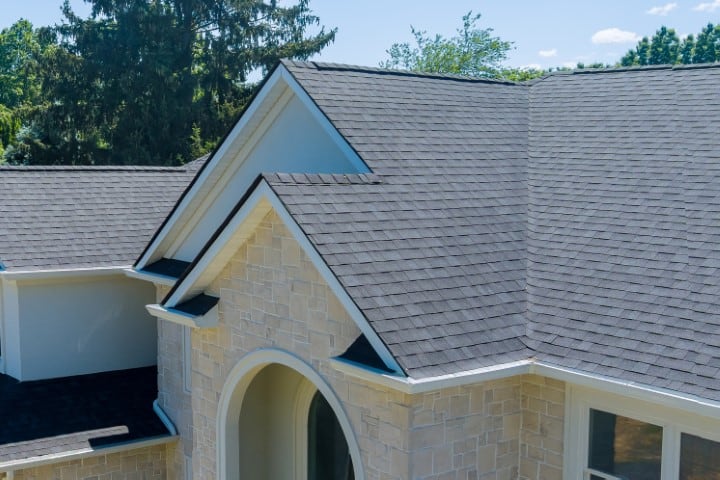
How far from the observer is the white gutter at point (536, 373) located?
21.3 ft

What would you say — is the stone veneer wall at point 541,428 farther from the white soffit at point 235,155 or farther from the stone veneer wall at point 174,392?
the stone veneer wall at point 174,392

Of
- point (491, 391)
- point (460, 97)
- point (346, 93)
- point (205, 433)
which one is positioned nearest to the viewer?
point (491, 391)

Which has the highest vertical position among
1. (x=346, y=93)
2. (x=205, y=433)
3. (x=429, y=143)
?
(x=346, y=93)

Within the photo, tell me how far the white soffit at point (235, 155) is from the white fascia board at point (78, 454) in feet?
9.74

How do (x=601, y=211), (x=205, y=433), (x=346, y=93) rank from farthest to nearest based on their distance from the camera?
(x=346, y=93), (x=205, y=433), (x=601, y=211)

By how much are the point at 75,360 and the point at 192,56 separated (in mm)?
27981

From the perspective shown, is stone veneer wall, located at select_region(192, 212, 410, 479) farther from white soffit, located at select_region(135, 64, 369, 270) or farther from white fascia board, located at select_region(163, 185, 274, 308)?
white soffit, located at select_region(135, 64, 369, 270)

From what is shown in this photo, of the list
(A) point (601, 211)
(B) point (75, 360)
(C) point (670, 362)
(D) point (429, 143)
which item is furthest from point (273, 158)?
(C) point (670, 362)

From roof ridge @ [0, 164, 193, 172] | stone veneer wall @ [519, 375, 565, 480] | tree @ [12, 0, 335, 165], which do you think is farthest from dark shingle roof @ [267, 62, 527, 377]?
tree @ [12, 0, 335, 165]

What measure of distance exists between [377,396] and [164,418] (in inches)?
268

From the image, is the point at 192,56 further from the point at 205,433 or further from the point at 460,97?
the point at 205,433

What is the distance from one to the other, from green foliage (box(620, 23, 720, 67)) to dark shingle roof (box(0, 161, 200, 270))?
64.2 meters

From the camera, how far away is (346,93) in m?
11.2

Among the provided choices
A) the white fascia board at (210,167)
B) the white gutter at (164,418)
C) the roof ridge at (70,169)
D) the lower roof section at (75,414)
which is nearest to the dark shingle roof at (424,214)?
the white fascia board at (210,167)
